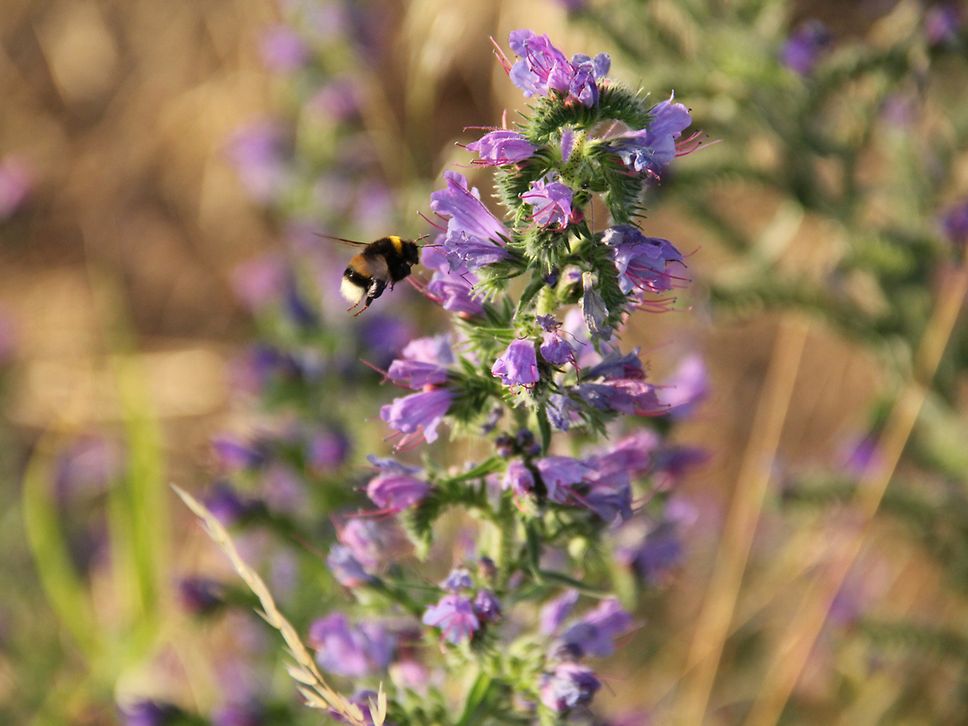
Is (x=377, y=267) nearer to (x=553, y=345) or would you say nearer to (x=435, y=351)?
(x=435, y=351)

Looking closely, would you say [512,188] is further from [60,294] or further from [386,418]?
[60,294]

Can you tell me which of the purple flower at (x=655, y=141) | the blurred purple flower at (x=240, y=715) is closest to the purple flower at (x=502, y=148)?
the purple flower at (x=655, y=141)

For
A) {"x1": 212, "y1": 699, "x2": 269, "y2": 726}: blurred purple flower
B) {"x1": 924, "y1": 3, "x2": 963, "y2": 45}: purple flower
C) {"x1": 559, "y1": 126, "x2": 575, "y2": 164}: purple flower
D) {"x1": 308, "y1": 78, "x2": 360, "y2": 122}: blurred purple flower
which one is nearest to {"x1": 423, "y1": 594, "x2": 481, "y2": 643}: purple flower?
{"x1": 559, "y1": 126, "x2": 575, "y2": 164}: purple flower

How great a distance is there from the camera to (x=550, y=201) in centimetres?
165

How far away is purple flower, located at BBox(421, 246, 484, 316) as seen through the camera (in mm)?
1933

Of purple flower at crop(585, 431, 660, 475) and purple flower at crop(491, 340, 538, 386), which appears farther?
purple flower at crop(585, 431, 660, 475)

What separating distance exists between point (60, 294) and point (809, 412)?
5.09 meters

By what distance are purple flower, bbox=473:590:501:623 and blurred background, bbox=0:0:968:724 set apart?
939 millimetres

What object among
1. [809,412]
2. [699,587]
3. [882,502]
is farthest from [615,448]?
[809,412]

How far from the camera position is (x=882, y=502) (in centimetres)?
323

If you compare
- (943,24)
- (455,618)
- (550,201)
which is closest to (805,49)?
(943,24)

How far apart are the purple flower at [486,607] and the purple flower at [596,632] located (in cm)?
21

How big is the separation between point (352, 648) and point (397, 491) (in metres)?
0.45

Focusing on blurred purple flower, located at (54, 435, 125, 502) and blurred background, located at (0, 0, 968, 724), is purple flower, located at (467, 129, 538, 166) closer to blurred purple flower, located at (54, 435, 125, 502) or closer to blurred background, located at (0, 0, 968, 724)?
blurred background, located at (0, 0, 968, 724)
